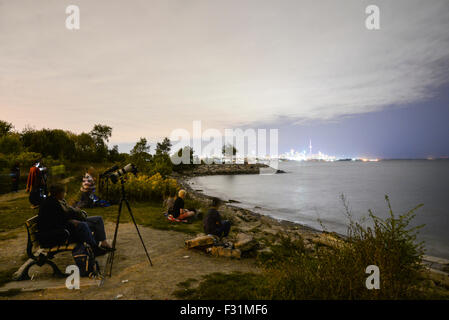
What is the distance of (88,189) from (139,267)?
779cm

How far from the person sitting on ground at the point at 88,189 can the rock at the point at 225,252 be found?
7.81m

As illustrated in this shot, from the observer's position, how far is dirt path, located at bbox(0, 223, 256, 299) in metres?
4.38

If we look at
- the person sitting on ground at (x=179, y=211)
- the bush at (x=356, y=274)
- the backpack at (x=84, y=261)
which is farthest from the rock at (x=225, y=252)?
the person sitting on ground at (x=179, y=211)

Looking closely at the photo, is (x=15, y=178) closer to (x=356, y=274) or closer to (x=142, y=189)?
(x=142, y=189)

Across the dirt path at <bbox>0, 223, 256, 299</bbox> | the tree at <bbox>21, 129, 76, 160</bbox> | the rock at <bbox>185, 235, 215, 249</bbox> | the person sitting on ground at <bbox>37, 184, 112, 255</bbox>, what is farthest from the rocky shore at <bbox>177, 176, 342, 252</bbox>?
the tree at <bbox>21, 129, 76, 160</bbox>

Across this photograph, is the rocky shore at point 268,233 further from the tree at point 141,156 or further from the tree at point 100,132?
the tree at point 100,132

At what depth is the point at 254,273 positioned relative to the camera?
5.55 m

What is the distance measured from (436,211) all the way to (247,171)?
75460mm

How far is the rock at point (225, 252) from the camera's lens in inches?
260

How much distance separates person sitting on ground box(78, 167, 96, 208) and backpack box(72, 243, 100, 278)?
295 inches

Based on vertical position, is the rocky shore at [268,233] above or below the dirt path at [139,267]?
below

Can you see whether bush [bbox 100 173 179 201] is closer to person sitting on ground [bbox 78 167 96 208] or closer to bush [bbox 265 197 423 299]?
person sitting on ground [bbox 78 167 96 208]

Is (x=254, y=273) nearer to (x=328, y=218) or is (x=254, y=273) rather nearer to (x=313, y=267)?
(x=313, y=267)
